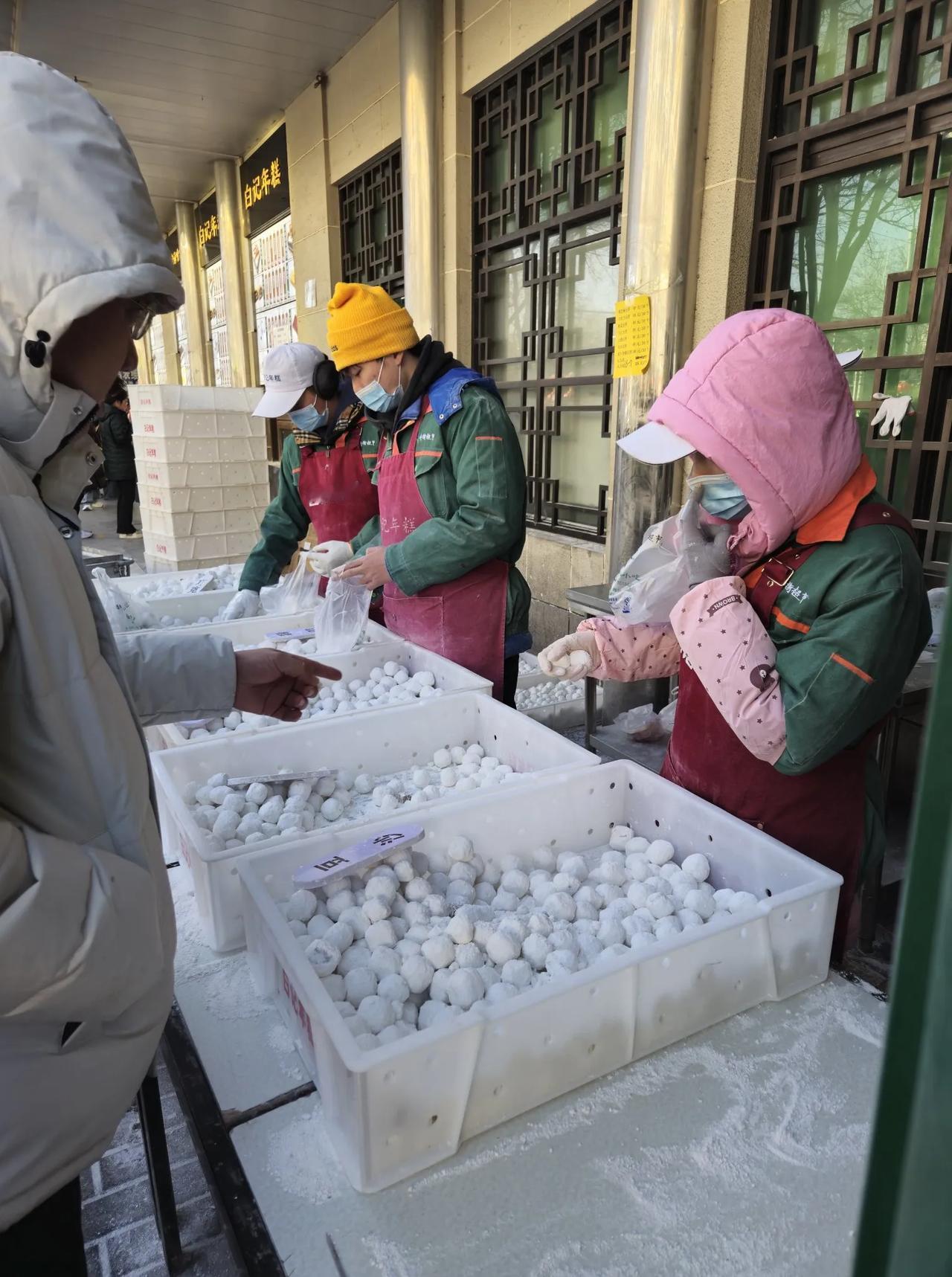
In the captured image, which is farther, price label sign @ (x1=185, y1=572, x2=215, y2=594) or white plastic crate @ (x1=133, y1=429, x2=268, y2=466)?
white plastic crate @ (x1=133, y1=429, x2=268, y2=466)

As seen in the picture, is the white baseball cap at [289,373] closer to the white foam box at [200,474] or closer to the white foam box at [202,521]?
the white foam box at [202,521]

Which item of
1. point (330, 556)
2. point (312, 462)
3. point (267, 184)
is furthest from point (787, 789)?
point (267, 184)

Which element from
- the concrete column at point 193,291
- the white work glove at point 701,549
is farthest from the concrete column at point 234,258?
the white work glove at point 701,549

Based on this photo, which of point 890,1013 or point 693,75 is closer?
point 890,1013

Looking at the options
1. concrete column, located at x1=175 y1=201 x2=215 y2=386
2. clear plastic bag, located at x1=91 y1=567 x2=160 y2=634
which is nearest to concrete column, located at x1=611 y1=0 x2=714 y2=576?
clear plastic bag, located at x1=91 y1=567 x2=160 y2=634

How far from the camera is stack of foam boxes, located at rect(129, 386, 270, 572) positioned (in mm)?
5734

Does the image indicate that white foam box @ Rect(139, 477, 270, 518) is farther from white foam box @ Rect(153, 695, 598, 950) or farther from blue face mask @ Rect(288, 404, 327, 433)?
white foam box @ Rect(153, 695, 598, 950)

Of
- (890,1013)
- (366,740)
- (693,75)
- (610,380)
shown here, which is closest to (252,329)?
(610,380)

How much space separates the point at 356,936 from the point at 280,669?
541 millimetres

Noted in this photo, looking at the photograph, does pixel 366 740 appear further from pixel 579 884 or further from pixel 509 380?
pixel 509 380

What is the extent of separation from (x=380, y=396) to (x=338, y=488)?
0.73 meters

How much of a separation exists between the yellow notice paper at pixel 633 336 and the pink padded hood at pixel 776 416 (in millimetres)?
2782

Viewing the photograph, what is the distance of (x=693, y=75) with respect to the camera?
3607 mm

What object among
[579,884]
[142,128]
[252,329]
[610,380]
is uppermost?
[142,128]
